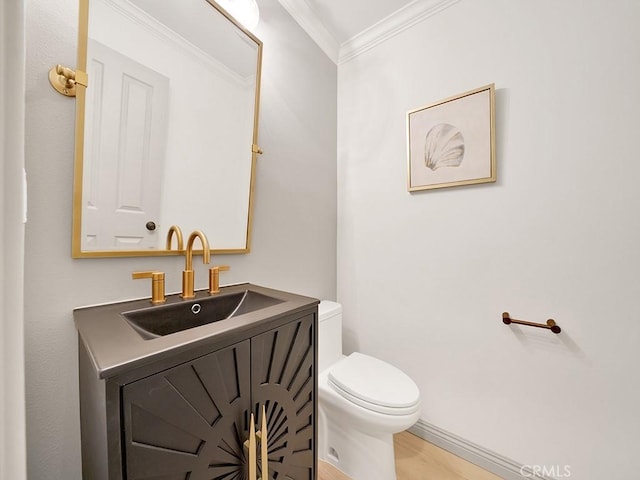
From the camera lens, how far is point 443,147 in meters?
1.34

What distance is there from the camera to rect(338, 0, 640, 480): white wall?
98cm

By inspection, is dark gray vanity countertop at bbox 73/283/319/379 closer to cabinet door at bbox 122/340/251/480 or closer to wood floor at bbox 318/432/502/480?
cabinet door at bbox 122/340/251/480

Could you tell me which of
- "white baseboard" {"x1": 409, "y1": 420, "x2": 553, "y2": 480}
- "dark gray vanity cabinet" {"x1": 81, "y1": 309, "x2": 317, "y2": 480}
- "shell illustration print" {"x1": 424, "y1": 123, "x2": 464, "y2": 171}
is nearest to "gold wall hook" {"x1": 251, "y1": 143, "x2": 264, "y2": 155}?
"dark gray vanity cabinet" {"x1": 81, "y1": 309, "x2": 317, "y2": 480}

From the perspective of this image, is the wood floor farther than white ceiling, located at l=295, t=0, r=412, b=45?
No

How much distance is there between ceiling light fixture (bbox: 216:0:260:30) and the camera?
1077 millimetres

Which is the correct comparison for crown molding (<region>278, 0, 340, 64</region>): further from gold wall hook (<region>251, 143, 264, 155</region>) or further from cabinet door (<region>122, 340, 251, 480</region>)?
cabinet door (<region>122, 340, 251, 480</region>)

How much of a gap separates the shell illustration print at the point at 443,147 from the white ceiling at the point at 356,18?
669 mm

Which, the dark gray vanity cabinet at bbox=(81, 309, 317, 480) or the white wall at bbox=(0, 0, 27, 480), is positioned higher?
the white wall at bbox=(0, 0, 27, 480)

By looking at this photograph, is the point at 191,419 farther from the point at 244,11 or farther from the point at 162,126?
the point at 244,11

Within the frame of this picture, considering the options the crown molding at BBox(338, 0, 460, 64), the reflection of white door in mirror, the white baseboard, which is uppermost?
the crown molding at BBox(338, 0, 460, 64)

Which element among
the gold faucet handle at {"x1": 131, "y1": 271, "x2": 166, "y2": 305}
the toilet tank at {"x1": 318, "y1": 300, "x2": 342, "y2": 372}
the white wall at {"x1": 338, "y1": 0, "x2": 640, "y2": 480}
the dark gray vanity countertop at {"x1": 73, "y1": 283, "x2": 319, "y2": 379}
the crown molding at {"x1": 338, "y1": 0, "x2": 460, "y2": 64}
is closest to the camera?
the dark gray vanity countertop at {"x1": 73, "y1": 283, "x2": 319, "y2": 379}

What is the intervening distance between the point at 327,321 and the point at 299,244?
455 millimetres

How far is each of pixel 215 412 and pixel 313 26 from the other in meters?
1.95

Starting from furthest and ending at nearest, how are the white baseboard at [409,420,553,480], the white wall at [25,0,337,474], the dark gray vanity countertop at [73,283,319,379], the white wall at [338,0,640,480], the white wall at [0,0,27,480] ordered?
the white baseboard at [409,420,553,480] → the white wall at [338,0,640,480] → the white wall at [25,0,337,474] → the dark gray vanity countertop at [73,283,319,379] → the white wall at [0,0,27,480]
